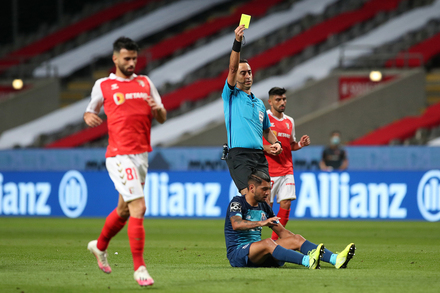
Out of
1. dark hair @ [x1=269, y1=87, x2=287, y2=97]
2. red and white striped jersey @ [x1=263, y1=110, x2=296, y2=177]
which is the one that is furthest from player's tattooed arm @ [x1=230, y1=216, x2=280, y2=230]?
dark hair @ [x1=269, y1=87, x2=287, y2=97]

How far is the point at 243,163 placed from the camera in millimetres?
7551

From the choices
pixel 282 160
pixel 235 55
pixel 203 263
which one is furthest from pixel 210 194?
pixel 235 55

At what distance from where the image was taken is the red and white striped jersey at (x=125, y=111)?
5.87 m

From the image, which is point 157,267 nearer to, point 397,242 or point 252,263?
point 252,263

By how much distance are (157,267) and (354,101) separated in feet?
49.4

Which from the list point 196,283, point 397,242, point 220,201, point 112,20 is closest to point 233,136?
point 196,283

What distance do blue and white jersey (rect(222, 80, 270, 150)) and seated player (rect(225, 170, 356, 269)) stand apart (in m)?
0.84

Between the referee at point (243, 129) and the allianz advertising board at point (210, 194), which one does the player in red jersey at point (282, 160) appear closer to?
the referee at point (243, 129)

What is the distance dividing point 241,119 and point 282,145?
5.59 ft

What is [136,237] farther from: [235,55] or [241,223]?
[235,55]

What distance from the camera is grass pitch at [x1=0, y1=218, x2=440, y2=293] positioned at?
5703mm

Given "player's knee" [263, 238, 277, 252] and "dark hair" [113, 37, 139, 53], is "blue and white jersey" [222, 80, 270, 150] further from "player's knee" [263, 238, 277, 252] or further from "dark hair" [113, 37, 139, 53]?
"dark hair" [113, 37, 139, 53]

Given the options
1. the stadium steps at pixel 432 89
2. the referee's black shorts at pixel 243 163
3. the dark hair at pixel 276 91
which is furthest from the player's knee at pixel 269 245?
the stadium steps at pixel 432 89

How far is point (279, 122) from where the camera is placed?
30.5ft
